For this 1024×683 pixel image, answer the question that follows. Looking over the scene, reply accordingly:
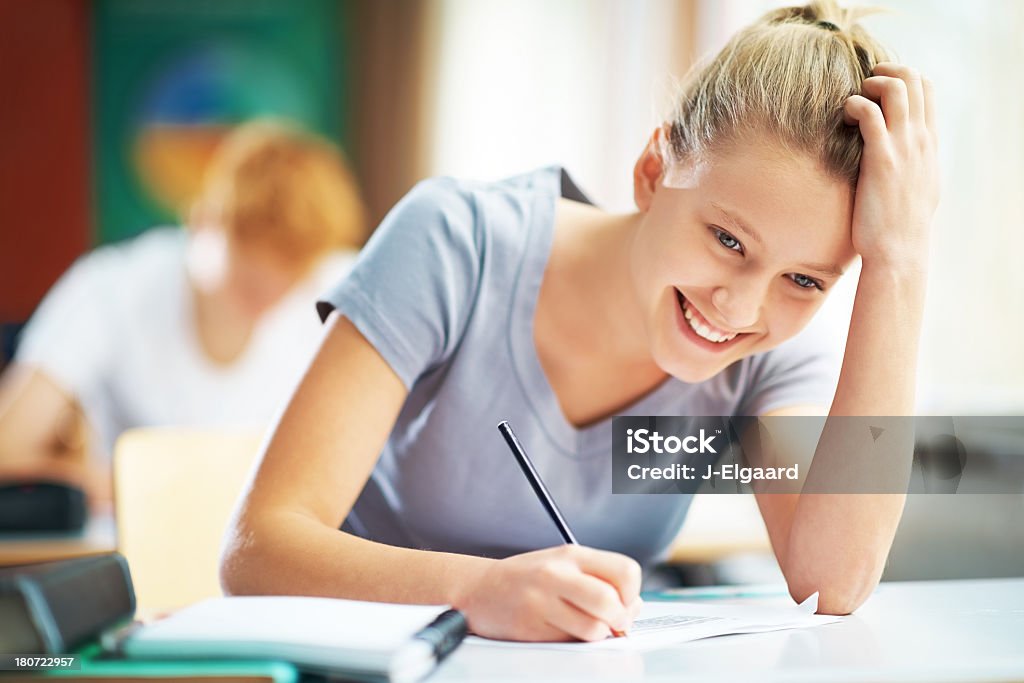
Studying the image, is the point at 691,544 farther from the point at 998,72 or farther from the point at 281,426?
the point at 281,426

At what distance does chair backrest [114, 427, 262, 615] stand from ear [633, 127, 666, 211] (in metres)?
0.66

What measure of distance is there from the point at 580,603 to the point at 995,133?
1.45 meters

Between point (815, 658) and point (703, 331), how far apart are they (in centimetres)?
29

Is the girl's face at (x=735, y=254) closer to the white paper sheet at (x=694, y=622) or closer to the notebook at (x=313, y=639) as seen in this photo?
the white paper sheet at (x=694, y=622)

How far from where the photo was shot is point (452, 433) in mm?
920

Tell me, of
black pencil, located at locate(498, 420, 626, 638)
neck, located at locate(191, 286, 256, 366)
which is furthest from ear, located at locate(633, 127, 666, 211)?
neck, located at locate(191, 286, 256, 366)

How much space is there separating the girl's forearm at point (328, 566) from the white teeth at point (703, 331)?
10.5 inches

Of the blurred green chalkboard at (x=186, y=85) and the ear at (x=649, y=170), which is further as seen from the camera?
the blurred green chalkboard at (x=186, y=85)


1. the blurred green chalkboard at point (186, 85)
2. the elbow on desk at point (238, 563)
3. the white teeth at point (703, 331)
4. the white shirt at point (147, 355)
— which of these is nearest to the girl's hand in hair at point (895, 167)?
the white teeth at point (703, 331)

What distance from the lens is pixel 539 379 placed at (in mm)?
918

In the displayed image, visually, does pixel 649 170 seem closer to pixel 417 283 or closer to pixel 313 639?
pixel 417 283

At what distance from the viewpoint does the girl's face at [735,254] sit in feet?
2.50

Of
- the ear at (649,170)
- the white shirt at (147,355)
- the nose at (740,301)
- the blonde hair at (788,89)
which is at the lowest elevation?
the white shirt at (147,355)

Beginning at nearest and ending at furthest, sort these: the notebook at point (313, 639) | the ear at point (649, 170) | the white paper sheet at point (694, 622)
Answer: the notebook at point (313, 639)
the white paper sheet at point (694, 622)
the ear at point (649, 170)
